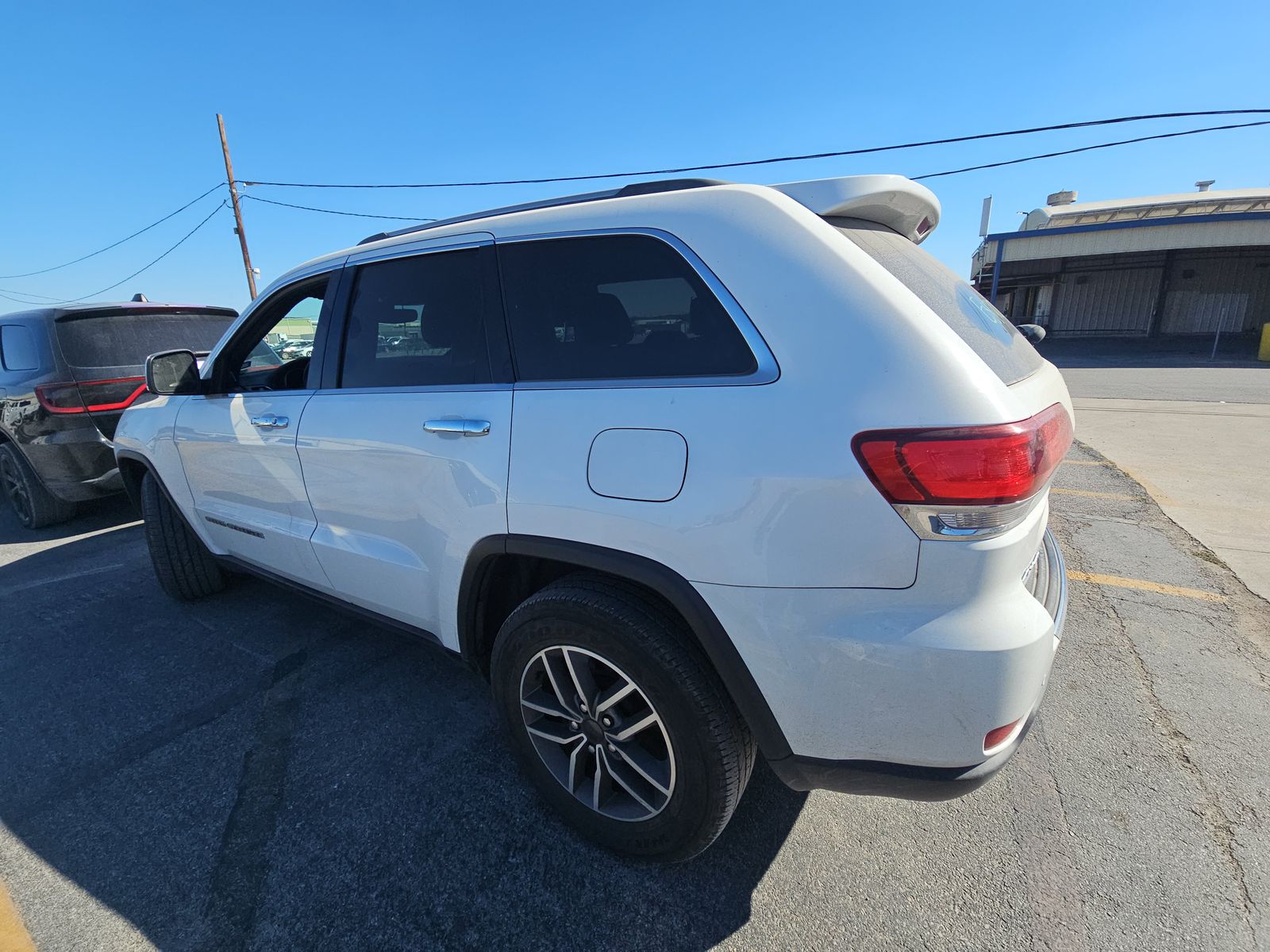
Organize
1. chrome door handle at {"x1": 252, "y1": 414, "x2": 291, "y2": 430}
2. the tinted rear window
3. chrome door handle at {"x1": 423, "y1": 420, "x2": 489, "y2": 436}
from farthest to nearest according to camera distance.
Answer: the tinted rear window
chrome door handle at {"x1": 252, "y1": 414, "x2": 291, "y2": 430}
chrome door handle at {"x1": 423, "y1": 420, "x2": 489, "y2": 436}

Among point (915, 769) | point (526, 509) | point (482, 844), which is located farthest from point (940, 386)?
point (482, 844)

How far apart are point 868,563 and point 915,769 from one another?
0.55 meters

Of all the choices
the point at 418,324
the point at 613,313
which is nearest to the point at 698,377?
the point at 613,313

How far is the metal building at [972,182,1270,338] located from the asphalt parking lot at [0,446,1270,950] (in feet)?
82.3

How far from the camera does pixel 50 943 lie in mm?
1692

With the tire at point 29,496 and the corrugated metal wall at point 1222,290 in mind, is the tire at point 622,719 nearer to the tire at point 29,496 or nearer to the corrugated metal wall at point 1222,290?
the tire at point 29,496

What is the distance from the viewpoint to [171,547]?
11.8 ft

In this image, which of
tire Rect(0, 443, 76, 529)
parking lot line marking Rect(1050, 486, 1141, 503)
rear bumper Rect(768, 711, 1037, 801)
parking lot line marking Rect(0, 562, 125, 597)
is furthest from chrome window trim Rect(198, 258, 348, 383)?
parking lot line marking Rect(1050, 486, 1141, 503)

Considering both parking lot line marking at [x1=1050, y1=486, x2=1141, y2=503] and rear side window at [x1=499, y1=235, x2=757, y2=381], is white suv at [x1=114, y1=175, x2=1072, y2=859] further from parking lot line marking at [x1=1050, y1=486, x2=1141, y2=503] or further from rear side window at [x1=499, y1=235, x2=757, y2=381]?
parking lot line marking at [x1=1050, y1=486, x2=1141, y2=503]

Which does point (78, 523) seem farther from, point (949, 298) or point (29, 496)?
point (949, 298)

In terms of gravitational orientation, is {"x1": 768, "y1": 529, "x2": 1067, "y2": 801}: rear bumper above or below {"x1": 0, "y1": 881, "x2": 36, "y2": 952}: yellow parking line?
above

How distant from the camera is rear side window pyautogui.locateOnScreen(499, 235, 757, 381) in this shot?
157 cm

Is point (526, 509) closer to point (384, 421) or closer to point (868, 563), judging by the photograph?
point (384, 421)

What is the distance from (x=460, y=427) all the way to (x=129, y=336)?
5.17 m
